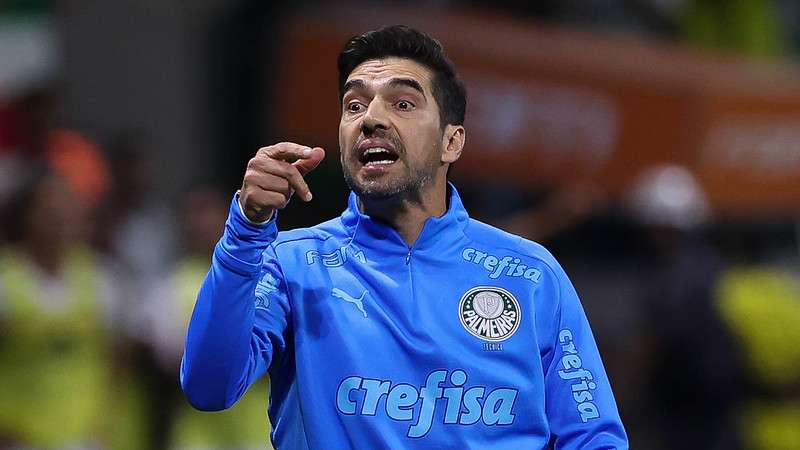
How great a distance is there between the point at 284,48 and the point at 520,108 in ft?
4.84

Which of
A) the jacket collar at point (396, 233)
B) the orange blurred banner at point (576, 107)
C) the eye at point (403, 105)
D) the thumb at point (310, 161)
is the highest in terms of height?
the eye at point (403, 105)

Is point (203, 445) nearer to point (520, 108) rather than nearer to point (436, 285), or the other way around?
point (520, 108)

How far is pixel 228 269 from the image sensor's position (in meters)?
3.80

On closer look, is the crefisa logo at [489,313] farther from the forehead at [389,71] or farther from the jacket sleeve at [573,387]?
the forehead at [389,71]

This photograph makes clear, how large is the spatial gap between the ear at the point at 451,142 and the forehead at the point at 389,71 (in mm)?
137

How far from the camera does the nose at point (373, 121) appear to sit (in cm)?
404

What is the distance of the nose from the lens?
13.2 feet

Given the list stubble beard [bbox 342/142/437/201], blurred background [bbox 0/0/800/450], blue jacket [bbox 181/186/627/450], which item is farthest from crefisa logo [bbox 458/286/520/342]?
blurred background [bbox 0/0/800/450]

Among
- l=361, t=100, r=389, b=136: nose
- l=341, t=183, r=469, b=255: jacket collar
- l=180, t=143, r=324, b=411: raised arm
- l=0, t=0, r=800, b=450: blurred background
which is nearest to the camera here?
l=180, t=143, r=324, b=411: raised arm

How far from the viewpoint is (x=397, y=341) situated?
4008 mm

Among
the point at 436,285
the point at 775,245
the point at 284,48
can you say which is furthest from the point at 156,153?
the point at 436,285

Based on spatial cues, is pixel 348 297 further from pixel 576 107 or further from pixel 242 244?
pixel 576 107

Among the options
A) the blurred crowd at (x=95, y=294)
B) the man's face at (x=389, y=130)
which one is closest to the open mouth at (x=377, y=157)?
the man's face at (x=389, y=130)

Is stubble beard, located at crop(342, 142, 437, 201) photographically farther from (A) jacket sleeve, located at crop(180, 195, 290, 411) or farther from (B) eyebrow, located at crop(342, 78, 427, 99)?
(A) jacket sleeve, located at crop(180, 195, 290, 411)
